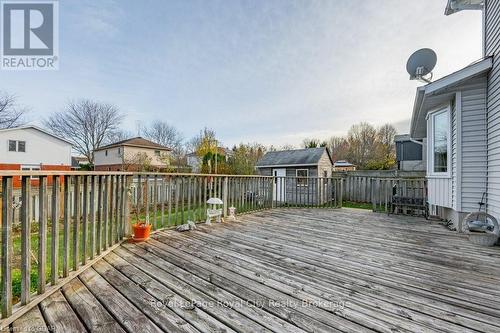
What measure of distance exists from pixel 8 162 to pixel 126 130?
11330 millimetres

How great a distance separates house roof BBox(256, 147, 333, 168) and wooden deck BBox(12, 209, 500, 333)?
32.0 ft

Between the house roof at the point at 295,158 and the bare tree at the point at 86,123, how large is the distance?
1777 centimetres

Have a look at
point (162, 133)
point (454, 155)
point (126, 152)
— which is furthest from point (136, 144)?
point (454, 155)

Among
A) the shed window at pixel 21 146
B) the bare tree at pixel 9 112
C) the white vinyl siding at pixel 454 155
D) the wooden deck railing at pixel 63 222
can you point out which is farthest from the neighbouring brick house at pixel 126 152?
the white vinyl siding at pixel 454 155

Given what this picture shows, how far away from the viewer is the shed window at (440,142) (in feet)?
15.9

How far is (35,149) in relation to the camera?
55.2 ft

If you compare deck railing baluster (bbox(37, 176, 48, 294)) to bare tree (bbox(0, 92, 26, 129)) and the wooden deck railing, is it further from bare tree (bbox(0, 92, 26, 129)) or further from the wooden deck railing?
bare tree (bbox(0, 92, 26, 129))

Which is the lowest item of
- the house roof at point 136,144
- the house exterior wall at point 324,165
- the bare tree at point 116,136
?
the house exterior wall at point 324,165

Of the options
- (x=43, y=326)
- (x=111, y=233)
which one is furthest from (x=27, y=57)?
(x=43, y=326)

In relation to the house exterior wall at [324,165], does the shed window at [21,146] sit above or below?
above

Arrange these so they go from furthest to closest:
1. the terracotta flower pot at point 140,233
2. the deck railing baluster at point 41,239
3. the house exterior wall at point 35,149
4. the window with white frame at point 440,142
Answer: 1. the house exterior wall at point 35,149
2. the window with white frame at point 440,142
3. the terracotta flower pot at point 140,233
4. the deck railing baluster at point 41,239

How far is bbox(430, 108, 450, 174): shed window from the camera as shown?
191 inches

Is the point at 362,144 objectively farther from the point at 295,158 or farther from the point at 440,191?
the point at 440,191

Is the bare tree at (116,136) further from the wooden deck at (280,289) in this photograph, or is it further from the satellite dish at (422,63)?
the satellite dish at (422,63)
